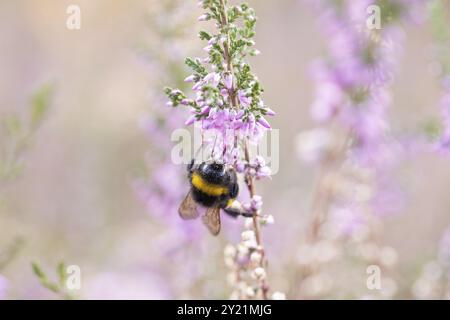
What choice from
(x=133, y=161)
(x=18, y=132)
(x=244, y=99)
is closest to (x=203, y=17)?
(x=244, y=99)

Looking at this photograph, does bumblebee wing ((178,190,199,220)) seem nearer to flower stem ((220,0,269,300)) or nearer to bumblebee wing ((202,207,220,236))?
bumblebee wing ((202,207,220,236))

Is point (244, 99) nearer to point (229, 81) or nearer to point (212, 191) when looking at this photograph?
point (229, 81)

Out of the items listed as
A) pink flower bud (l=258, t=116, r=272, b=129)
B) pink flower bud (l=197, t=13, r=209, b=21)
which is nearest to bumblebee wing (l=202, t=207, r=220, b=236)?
pink flower bud (l=258, t=116, r=272, b=129)

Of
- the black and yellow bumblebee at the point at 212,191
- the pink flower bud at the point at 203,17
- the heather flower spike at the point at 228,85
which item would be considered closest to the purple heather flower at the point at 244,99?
the heather flower spike at the point at 228,85

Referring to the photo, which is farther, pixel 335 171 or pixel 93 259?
pixel 93 259

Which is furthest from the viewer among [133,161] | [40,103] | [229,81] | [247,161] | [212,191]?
[133,161]

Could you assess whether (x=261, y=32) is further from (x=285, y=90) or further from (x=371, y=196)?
(x=371, y=196)
